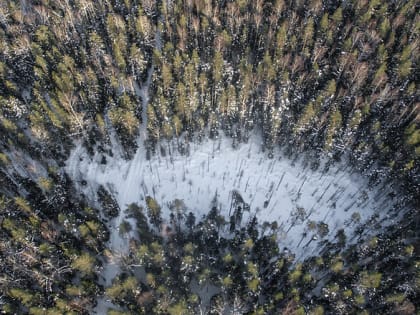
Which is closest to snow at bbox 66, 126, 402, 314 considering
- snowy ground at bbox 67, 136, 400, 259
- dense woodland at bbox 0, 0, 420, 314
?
snowy ground at bbox 67, 136, 400, 259

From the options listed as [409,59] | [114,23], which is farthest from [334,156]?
[114,23]

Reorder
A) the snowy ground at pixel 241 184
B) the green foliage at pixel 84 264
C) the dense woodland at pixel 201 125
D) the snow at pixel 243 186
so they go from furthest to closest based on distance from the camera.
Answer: the snowy ground at pixel 241 184 → the snow at pixel 243 186 → the dense woodland at pixel 201 125 → the green foliage at pixel 84 264

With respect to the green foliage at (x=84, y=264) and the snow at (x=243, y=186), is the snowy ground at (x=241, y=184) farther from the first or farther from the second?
the green foliage at (x=84, y=264)

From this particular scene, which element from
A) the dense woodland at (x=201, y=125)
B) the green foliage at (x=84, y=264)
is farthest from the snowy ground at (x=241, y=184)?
the green foliage at (x=84, y=264)

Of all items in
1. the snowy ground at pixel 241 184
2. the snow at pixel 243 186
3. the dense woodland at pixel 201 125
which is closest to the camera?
the dense woodland at pixel 201 125

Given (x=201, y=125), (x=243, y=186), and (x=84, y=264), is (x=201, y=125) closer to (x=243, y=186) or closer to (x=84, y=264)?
(x=243, y=186)

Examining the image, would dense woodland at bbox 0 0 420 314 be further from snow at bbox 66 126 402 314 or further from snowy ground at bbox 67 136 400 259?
snowy ground at bbox 67 136 400 259

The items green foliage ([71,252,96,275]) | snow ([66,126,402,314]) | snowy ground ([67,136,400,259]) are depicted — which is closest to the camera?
green foliage ([71,252,96,275])

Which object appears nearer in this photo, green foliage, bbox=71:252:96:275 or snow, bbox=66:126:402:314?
green foliage, bbox=71:252:96:275

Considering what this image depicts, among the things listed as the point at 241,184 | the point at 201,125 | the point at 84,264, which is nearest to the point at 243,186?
the point at 241,184
